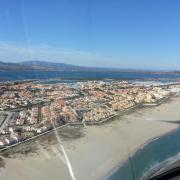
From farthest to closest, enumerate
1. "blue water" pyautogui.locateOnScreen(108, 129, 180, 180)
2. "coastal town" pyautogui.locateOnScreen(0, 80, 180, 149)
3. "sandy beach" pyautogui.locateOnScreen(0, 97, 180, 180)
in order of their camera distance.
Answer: "coastal town" pyautogui.locateOnScreen(0, 80, 180, 149) → "sandy beach" pyautogui.locateOnScreen(0, 97, 180, 180) → "blue water" pyautogui.locateOnScreen(108, 129, 180, 180)

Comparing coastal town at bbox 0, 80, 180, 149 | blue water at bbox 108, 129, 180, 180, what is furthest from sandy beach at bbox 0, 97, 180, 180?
coastal town at bbox 0, 80, 180, 149

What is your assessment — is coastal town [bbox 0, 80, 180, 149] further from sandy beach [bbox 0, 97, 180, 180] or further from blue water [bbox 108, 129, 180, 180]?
blue water [bbox 108, 129, 180, 180]

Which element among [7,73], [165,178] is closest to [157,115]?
[165,178]

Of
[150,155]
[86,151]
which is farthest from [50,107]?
[150,155]

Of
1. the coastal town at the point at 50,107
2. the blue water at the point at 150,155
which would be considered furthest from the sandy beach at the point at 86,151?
the coastal town at the point at 50,107

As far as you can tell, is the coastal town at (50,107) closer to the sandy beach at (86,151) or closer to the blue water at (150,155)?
the sandy beach at (86,151)

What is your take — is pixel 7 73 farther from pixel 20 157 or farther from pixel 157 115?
pixel 20 157

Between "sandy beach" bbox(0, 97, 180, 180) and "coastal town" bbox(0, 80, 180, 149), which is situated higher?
"sandy beach" bbox(0, 97, 180, 180)
